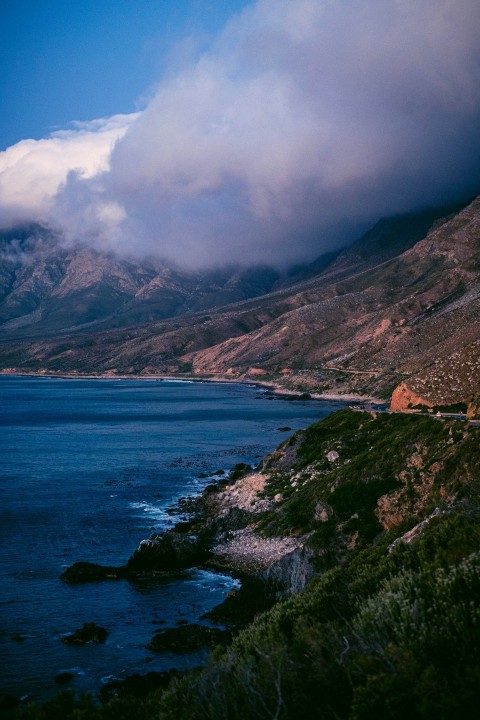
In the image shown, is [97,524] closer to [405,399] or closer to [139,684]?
[139,684]

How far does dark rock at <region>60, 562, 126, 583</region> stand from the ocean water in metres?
0.56

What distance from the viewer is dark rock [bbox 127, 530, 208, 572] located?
3116 cm

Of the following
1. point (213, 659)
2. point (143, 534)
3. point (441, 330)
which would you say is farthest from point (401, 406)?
point (441, 330)

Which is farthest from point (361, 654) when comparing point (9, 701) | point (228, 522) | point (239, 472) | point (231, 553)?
point (239, 472)

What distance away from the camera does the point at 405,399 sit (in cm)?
6097

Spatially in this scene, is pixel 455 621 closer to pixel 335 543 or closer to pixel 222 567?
pixel 335 543

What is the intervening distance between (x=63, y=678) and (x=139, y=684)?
2946 millimetres

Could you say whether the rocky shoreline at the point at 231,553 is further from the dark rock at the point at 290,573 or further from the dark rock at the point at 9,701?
the dark rock at the point at 9,701

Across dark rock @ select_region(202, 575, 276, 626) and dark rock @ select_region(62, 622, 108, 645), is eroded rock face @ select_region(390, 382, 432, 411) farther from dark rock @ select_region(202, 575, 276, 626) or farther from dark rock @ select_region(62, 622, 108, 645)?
dark rock @ select_region(62, 622, 108, 645)

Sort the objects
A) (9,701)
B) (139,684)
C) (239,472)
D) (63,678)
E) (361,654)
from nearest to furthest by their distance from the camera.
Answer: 1. (361,654)
2. (9,701)
3. (139,684)
4. (63,678)
5. (239,472)

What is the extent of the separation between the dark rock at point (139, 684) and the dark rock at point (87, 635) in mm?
3574

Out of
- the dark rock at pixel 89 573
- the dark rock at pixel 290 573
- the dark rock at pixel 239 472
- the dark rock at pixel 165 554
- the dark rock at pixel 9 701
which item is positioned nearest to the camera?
the dark rock at pixel 9 701

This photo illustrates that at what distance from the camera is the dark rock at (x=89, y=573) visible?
97.7 ft

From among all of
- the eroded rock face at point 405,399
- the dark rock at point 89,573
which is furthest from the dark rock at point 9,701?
the eroded rock face at point 405,399
